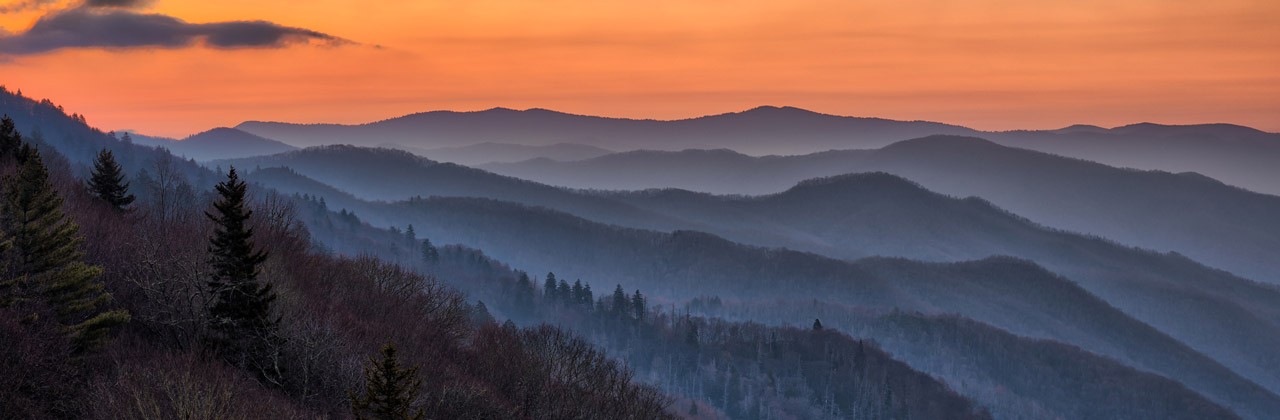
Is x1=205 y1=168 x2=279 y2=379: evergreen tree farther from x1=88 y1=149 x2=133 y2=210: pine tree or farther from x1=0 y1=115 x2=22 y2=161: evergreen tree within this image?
x1=0 y1=115 x2=22 y2=161: evergreen tree

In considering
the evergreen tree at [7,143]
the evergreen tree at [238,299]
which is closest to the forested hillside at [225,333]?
the evergreen tree at [238,299]

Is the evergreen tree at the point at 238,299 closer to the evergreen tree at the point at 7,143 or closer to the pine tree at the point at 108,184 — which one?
the pine tree at the point at 108,184

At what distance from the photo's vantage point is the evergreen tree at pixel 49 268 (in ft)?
89.6

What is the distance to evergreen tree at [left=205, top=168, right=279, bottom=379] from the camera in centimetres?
3061

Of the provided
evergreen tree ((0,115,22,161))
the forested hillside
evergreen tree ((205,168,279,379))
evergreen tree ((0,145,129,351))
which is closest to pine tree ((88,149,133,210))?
the forested hillside

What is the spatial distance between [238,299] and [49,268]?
5435mm

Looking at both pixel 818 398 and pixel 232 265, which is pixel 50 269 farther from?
pixel 818 398

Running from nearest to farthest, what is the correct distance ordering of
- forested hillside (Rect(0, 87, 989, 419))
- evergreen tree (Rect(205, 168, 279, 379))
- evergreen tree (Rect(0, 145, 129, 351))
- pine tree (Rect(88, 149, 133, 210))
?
1. forested hillside (Rect(0, 87, 989, 419))
2. evergreen tree (Rect(0, 145, 129, 351))
3. evergreen tree (Rect(205, 168, 279, 379))
4. pine tree (Rect(88, 149, 133, 210))

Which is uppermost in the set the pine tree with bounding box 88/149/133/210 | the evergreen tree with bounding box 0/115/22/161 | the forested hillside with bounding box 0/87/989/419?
the evergreen tree with bounding box 0/115/22/161

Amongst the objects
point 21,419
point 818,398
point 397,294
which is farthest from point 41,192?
point 818,398

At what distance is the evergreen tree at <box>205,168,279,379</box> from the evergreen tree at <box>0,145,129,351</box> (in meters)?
3.14

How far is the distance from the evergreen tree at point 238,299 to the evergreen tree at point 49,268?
3.14 metres

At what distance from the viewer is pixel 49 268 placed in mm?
28328

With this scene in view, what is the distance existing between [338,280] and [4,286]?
24.2 metres
